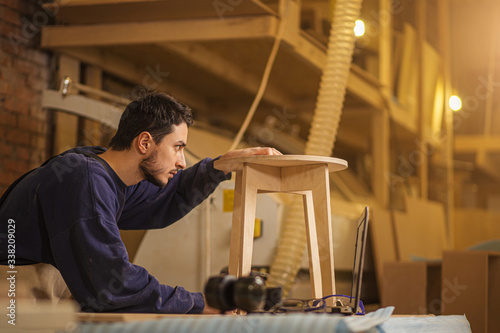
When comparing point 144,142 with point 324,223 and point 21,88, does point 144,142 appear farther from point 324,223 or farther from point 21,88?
point 21,88

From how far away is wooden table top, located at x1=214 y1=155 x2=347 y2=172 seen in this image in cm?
194

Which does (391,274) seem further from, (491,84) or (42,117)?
(491,84)

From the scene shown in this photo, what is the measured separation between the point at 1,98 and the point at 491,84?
4.72 metres

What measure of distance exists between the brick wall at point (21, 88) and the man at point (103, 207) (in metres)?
1.32

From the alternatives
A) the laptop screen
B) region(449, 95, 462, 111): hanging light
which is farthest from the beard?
region(449, 95, 462, 111): hanging light

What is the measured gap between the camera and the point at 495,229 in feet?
20.6

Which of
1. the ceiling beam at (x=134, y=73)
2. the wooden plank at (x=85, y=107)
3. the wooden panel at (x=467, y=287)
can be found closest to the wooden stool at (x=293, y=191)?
the wooden panel at (x=467, y=287)

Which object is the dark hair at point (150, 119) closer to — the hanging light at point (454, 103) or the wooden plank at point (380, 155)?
the wooden plank at point (380, 155)

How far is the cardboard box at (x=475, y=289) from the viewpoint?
286 centimetres

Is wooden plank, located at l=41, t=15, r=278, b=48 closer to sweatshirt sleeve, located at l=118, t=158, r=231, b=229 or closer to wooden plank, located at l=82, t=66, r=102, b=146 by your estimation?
wooden plank, located at l=82, t=66, r=102, b=146

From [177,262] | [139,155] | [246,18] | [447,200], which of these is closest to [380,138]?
[447,200]

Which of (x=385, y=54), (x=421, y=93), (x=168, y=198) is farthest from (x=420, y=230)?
(x=168, y=198)

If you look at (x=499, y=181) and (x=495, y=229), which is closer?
(x=495, y=229)

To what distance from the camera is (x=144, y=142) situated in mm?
2104
